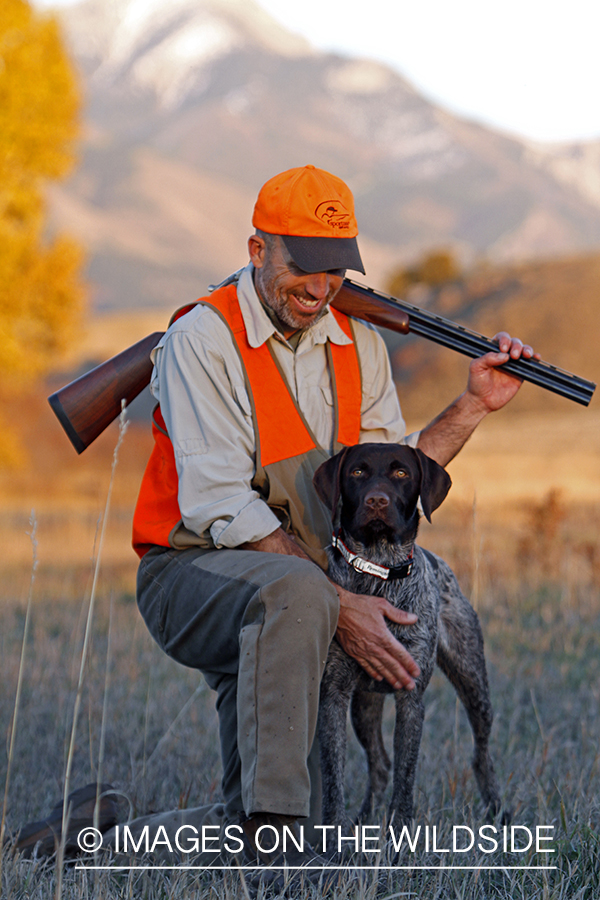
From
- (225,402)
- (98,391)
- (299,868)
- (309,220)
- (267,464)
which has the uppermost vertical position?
(309,220)

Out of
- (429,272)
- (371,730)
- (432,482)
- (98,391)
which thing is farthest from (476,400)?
(429,272)

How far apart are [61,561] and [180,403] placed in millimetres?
7625

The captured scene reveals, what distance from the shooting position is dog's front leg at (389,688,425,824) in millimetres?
3539

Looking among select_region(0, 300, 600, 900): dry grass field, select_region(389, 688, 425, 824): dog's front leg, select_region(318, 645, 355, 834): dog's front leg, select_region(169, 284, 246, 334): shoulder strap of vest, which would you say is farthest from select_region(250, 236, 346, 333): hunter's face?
select_region(389, 688, 425, 824): dog's front leg

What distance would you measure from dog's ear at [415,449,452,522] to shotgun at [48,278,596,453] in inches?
23.7

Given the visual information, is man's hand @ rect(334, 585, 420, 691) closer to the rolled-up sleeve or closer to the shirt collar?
the rolled-up sleeve

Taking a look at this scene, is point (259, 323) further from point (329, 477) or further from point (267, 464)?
point (329, 477)

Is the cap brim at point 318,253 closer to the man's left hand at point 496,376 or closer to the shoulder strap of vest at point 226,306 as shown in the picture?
the shoulder strap of vest at point 226,306

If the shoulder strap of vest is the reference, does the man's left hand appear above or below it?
below

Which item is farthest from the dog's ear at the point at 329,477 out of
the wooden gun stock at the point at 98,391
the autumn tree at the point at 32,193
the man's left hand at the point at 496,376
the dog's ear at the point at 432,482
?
the autumn tree at the point at 32,193

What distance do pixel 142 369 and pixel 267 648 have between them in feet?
4.86

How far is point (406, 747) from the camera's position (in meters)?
3.56

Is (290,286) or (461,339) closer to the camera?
(290,286)

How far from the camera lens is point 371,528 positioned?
355 cm
